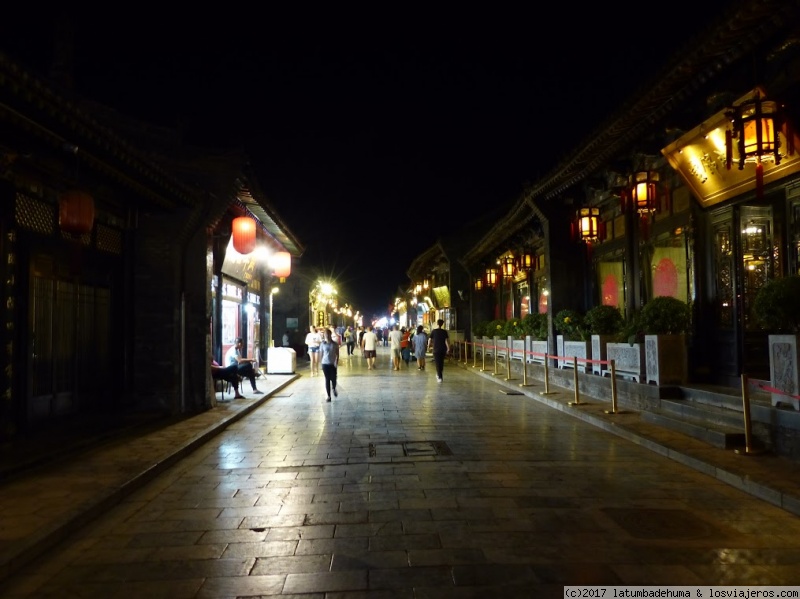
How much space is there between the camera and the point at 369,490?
257 inches

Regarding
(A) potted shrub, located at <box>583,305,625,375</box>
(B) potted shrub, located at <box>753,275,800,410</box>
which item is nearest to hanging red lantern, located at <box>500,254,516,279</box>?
(A) potted shrub, located at <box>583,305,625,375</box>

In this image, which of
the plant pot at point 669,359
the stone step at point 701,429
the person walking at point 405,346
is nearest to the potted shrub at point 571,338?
the plant pot at point 669,359

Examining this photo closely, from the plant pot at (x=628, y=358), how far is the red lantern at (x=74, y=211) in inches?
378

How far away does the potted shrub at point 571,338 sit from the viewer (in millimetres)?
14752

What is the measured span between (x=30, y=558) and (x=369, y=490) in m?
3.17

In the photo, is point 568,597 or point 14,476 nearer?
point 568,597

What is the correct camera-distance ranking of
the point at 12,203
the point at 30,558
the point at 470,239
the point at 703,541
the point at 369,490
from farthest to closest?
the point at 470,239
the point at 12,203
the point at 369,490
the point at 703,541
the point at 30,558

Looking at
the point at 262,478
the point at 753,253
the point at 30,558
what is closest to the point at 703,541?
the point at 262,478

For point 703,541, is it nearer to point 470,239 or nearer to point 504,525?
point 504,525

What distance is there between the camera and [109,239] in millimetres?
11117

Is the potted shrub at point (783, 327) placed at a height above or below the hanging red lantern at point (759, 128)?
below

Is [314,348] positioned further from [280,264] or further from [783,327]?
[783,327]

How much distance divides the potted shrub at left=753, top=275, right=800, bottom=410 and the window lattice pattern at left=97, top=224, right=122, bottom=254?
35.0 feet

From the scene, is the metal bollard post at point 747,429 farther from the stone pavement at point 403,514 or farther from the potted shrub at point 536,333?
the potted shrub at point 536,333
